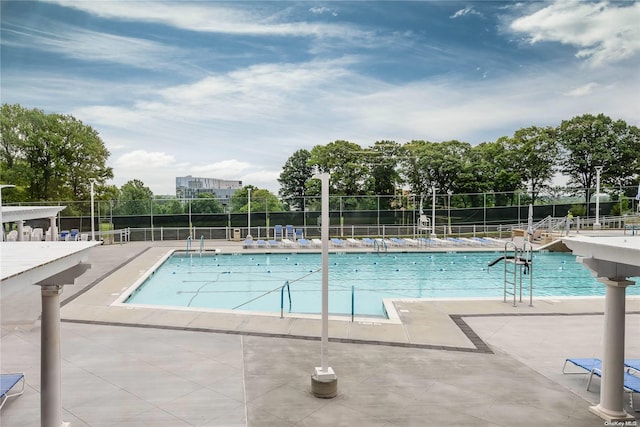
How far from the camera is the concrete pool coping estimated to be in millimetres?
8391

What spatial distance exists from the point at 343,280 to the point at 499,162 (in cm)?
3150

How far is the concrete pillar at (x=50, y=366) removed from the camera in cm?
443

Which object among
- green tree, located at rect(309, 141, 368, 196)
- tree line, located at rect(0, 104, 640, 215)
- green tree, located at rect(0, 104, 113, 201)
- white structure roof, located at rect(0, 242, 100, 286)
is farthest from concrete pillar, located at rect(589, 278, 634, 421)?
green tree, located at rect(0, 104, 113, 201)

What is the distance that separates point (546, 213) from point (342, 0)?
22587 millimetres

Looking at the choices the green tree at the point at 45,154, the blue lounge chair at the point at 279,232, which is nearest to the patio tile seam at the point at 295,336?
the blue lounge chair at the point at 279,232

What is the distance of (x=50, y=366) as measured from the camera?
14.6ft

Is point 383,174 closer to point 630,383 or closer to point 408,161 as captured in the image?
point 408,161

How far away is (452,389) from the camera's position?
6023 millimetres

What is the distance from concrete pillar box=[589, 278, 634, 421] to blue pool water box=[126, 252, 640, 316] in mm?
6913

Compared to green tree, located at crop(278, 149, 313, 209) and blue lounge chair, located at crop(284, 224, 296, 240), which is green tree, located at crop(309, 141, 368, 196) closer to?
green tree, located at crop(278, 149, 313, 209)

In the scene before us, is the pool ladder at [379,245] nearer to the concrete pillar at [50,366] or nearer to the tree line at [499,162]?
the tree line at [499,162]

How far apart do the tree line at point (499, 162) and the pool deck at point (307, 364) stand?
101 feet

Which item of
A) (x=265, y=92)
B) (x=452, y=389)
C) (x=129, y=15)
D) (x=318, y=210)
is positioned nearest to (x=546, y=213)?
(x=318, y=210)

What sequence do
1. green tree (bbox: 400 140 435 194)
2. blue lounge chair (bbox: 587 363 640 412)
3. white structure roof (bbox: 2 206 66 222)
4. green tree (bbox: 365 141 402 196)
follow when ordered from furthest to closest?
green tree (bbox: 365 141 402 196), green tree (bbox: 400 140 435 194), white structure roof (bbox: 2 206 66 222), blue lounge chair (bbox: 587 363 640 412)
